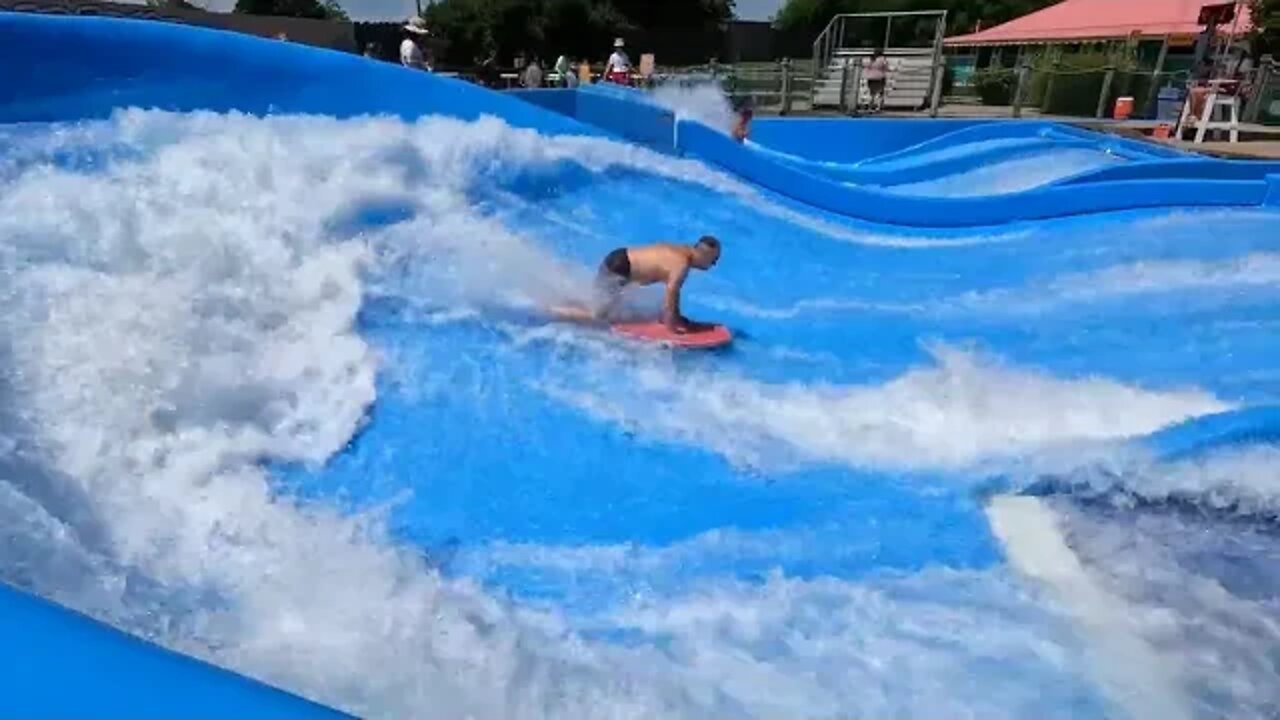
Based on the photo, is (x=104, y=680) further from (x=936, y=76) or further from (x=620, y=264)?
(x=936, y=76)

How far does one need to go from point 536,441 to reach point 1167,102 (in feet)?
41.4

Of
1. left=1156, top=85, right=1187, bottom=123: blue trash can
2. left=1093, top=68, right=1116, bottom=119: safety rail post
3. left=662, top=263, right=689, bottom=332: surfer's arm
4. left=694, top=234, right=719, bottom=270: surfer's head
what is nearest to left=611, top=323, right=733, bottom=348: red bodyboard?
left=662, top=263, right=689, bottom=332: surfer's arm

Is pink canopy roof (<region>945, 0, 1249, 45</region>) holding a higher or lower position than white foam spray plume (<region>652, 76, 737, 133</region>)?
higher

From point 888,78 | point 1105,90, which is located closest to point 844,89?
point 888,78

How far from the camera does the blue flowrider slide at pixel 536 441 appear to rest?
2.30 metres

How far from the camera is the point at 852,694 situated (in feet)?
7.63

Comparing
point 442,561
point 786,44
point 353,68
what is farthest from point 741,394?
point 786,44

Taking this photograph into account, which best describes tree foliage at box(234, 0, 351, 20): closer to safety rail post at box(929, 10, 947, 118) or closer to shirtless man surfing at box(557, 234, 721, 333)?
safety rail post at box(929, 10, 947, 118)

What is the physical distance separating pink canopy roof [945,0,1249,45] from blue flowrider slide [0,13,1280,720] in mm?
15801

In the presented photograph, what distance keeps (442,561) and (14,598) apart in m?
1.74

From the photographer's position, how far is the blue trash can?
12.9m

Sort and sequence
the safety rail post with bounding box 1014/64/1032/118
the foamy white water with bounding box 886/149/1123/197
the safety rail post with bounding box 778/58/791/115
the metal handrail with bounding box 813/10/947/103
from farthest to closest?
the safety rail post with bounding box 1014/64/1032/118 → the metal handrail with bounding box 813/10/947/103 → the safety rail post with bounding box 778/58/791/115 → the foamy white water with bounding box 886/149/1123/197

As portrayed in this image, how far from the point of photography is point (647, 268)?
181 inches

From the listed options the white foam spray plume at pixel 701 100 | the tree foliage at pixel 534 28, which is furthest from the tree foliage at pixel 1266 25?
the tree foliage at pixel 534 28
